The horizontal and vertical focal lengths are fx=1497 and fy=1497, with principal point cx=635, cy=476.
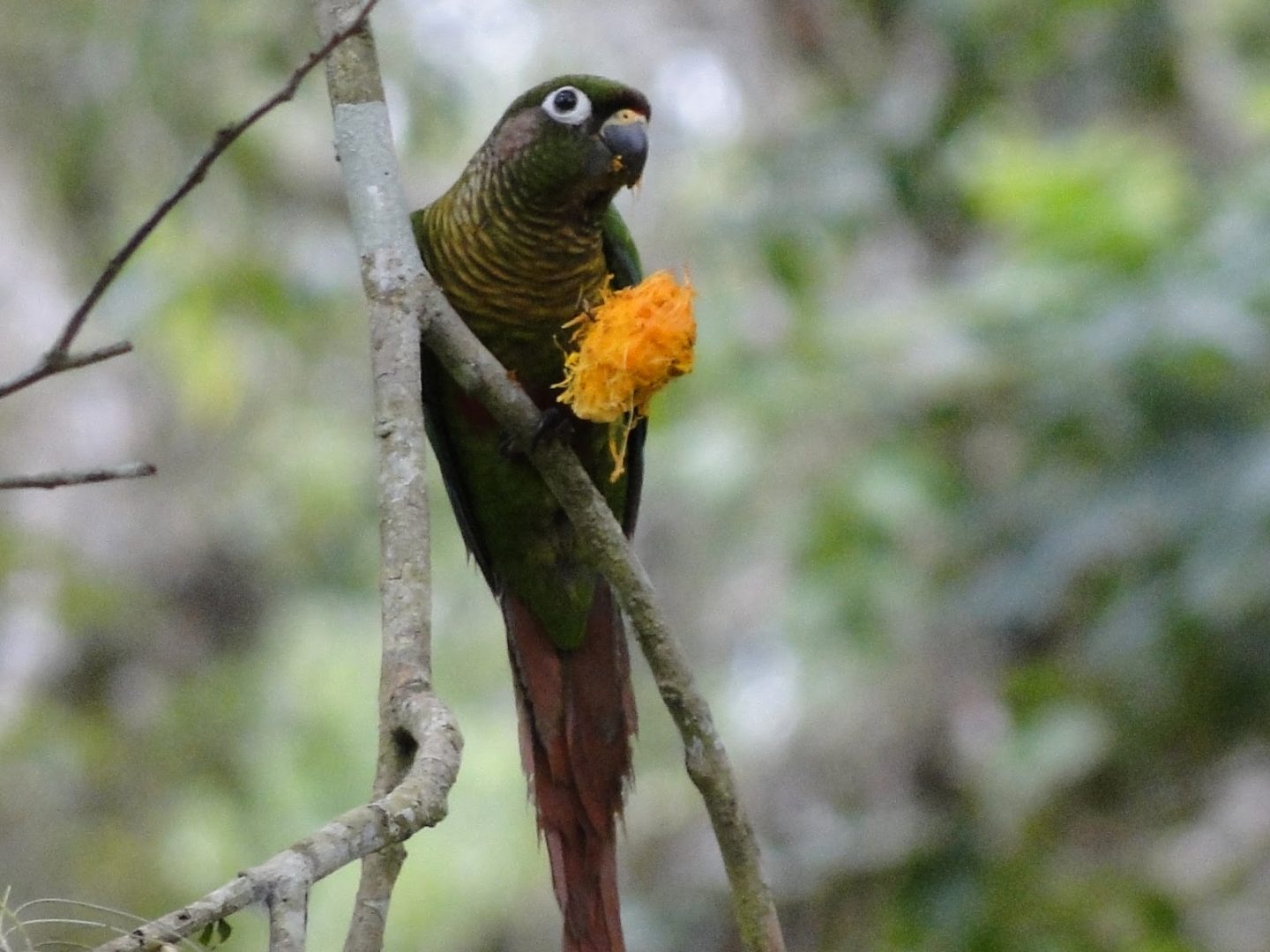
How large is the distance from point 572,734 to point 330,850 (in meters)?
1.23

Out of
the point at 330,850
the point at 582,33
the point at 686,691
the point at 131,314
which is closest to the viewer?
the point at 330,850

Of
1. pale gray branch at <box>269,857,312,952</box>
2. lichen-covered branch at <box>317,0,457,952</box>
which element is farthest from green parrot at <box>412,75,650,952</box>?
pale gray branch at <box>269,857,312,952</box>

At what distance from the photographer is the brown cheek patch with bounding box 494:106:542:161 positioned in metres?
2.25

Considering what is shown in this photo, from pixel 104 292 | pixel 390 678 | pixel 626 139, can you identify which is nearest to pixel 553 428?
pixel 626 139

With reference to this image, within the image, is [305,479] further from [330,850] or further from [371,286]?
[330,850]

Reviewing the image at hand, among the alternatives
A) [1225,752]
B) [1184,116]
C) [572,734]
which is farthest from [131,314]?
[1184,116]

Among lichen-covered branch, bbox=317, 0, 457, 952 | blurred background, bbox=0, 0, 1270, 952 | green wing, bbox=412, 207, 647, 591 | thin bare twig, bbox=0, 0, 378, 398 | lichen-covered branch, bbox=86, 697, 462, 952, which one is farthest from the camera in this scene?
blurred background, bbox=0, 0, 1270, 952

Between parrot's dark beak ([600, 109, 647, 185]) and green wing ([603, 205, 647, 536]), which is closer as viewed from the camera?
parrot's dark beak ([600, 109, 647, 185])

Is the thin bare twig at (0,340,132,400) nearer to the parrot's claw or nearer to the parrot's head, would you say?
the parrot's claw

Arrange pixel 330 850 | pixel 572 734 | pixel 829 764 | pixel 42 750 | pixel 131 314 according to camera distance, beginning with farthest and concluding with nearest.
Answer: pixel 829 764
pixel 42 750
pixel 131 314
pixel 572 734
pixel 330 850

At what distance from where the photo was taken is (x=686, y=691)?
1.71 m

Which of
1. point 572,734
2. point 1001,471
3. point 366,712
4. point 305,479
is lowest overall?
point 572,734

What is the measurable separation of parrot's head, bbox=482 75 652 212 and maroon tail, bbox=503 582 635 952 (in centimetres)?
64

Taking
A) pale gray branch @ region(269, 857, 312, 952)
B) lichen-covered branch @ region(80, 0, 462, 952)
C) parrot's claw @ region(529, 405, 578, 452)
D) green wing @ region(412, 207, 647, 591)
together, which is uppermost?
green wing @ region(412, 207, 647, 591)
